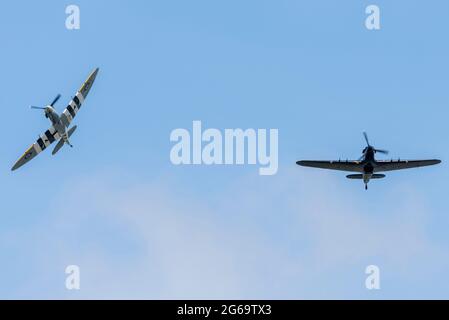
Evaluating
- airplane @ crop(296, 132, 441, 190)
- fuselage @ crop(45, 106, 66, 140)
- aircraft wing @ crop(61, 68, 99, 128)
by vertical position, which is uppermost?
aircraft wing @ crop(61, 68, 99, 128)

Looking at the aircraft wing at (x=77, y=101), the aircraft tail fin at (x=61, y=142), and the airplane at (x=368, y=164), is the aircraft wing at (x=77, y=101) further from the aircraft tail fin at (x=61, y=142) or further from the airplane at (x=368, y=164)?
the airplane at (x=368, y=164)

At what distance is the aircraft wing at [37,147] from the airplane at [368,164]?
27982 millimetres

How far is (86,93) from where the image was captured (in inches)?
3701

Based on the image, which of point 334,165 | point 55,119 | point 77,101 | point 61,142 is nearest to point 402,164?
point 334,165

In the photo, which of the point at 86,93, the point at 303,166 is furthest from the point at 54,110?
the point at 303,166

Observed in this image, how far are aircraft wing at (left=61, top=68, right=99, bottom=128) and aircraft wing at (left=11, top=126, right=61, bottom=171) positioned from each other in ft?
8.37

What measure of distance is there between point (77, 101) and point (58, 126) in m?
5.00

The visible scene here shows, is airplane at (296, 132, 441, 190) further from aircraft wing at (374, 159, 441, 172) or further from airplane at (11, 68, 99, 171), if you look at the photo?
airplane at (11, 68, 99, 171)

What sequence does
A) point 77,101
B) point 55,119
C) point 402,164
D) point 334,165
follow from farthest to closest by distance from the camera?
point 334,165 < point 402,164 < point 77,101 < point 55,119

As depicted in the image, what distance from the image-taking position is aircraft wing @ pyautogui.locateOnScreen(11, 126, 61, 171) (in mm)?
90300

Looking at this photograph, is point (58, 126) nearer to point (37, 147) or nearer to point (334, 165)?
point (37, 147)

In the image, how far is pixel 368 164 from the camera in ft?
305

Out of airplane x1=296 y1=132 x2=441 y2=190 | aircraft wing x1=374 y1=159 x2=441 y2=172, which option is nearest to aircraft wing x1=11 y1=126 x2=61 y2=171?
airplane x1=296 y1=132 x2=441 y2=190

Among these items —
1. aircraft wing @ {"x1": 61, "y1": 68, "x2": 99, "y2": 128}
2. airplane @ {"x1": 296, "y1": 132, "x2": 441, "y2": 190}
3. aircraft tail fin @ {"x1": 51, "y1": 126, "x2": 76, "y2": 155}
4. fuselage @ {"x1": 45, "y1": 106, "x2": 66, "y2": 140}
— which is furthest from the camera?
airplane @ {"x1": 296, "y1": 132, "x2": 441, "y2": 190}
